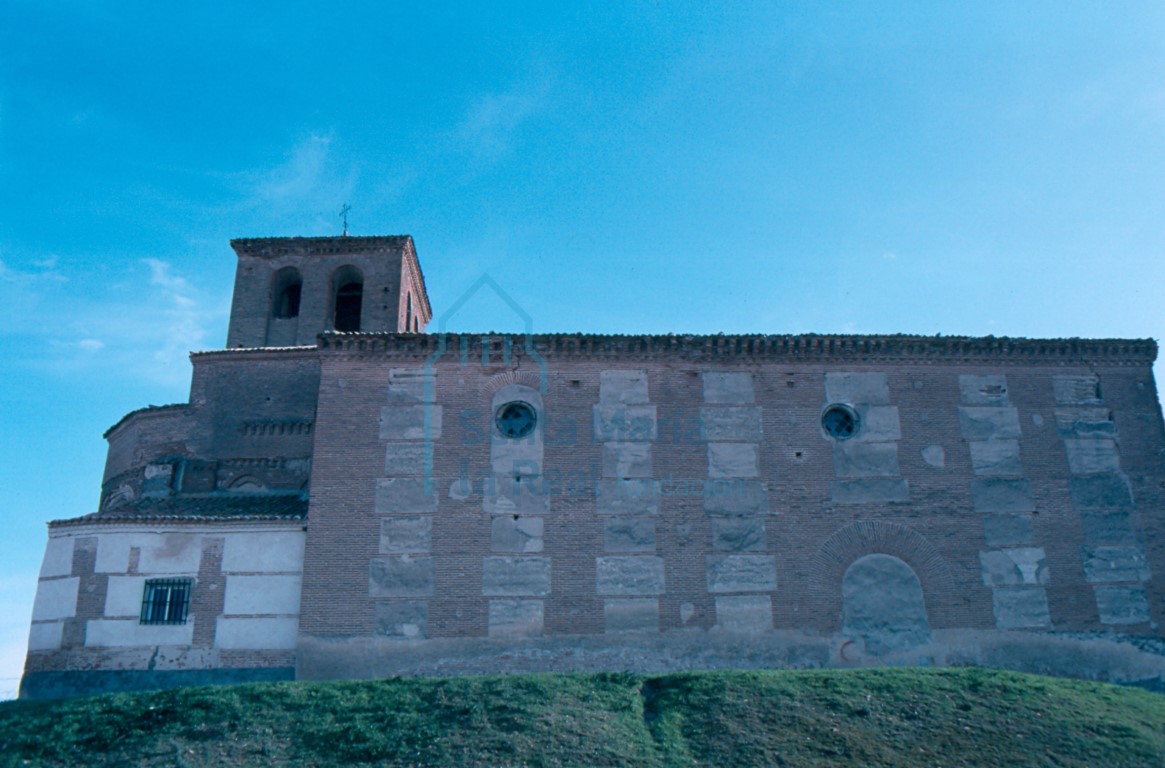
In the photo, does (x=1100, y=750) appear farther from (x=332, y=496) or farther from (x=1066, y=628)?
(x=332, y=496)

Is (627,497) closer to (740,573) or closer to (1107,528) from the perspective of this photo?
(740,573)

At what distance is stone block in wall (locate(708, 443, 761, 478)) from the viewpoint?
1731 cm

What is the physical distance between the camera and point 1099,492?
17.8m

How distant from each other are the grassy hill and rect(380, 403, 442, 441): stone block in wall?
4.42 metres

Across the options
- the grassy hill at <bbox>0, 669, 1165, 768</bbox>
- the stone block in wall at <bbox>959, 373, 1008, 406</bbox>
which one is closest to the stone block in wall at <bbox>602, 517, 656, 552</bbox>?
the grassy hill at <bbox>0, 669, 1165, 768</bbox>

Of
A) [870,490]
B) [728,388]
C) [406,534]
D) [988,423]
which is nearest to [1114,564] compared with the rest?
[988,423]

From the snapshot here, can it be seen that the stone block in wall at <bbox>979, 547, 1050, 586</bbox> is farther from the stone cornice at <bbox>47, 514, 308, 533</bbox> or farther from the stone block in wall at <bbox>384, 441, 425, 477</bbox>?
the stone cornice at <bbox>47, 514, 308, 533</bbox>

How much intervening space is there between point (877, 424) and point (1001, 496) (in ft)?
8.18

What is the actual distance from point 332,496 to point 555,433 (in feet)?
13.0

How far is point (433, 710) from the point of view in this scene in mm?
13383

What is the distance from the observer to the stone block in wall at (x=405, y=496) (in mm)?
16688

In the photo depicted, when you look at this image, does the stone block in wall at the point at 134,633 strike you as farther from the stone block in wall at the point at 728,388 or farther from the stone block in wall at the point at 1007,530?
the stone block in wall at the point at 1007,530

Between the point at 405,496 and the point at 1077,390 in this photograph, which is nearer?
the point at 405,496

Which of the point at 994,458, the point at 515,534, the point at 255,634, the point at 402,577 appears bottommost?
the point at 255,634
